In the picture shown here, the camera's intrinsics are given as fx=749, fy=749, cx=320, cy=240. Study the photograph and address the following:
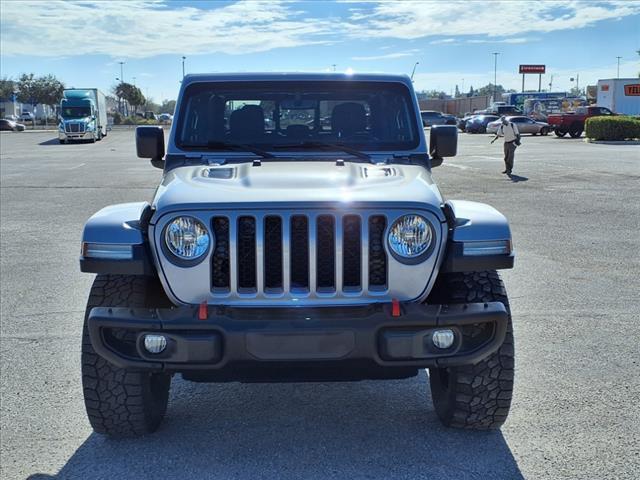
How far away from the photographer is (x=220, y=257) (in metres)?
3.41

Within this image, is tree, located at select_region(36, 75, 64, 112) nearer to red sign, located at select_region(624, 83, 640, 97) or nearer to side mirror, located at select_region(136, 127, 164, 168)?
red sign, located at select_region(624, 83, 640, 97)

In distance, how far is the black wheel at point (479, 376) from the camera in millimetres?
3596

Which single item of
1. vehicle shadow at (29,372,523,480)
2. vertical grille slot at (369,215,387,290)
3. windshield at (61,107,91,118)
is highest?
windshield at (61,107,91,118)

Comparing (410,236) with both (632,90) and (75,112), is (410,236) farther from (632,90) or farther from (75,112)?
(632,90)

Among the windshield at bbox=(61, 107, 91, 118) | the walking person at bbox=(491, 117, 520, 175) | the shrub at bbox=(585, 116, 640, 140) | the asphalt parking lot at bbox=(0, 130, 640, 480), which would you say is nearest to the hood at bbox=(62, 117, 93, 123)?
the windshield at bbox=(61, 107, 91, 118)

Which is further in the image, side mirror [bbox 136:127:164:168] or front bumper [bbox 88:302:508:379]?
side mirror [bbox 136:127:164:168]

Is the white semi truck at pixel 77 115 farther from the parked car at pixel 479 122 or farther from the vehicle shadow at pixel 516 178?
the vehicle shadow at pixel 516 178

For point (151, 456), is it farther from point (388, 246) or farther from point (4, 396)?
point (388, 246)

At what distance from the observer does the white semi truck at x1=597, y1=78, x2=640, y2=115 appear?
51.4 m

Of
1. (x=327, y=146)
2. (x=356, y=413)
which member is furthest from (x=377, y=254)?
(x=327, y=146)

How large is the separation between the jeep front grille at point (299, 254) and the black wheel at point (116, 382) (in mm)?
457

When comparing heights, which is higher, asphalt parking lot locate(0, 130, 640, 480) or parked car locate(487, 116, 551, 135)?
parked car locate(487, 116, 551, 135)

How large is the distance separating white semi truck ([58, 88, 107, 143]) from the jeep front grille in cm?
4360

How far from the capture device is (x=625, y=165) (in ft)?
73.4
